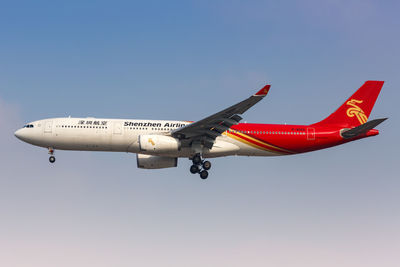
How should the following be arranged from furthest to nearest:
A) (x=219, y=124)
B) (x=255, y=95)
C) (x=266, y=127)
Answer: (x=266, y=127) < (x=219, y=124) < (x=255, y=95)

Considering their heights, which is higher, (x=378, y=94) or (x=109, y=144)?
(x=378, y=94)

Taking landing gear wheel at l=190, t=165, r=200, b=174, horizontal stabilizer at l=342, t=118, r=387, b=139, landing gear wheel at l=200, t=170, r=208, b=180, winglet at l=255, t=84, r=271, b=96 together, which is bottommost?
landing gear wheel at l=200, t=170, r=208, b=180

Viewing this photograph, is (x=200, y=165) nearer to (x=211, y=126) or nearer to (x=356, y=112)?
(x=211, y=126)

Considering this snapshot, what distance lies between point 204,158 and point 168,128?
3.47m

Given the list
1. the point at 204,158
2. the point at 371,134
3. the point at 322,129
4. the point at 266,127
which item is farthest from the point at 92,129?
the point at 371,134

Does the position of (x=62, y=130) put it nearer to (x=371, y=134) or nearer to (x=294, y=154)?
(x=294, y=154)

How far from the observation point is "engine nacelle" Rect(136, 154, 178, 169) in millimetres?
46875

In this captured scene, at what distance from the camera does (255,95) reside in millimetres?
38188

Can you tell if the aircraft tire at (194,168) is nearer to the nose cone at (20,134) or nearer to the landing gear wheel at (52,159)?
the landing gear wheel at (52,159)

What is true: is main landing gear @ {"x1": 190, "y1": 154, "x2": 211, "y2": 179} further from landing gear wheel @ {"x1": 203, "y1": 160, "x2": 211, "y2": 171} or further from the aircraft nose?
the aircraft nose

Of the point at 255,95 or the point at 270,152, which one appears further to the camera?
the point at 270,152

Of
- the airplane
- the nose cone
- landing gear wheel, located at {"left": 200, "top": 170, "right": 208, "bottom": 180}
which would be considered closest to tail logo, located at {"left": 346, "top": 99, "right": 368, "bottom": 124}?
the airplane

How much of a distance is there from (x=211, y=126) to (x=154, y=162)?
21.6 ft

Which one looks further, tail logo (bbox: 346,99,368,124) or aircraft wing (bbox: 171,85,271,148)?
tail logo (bbox: 346,99,368,124)
